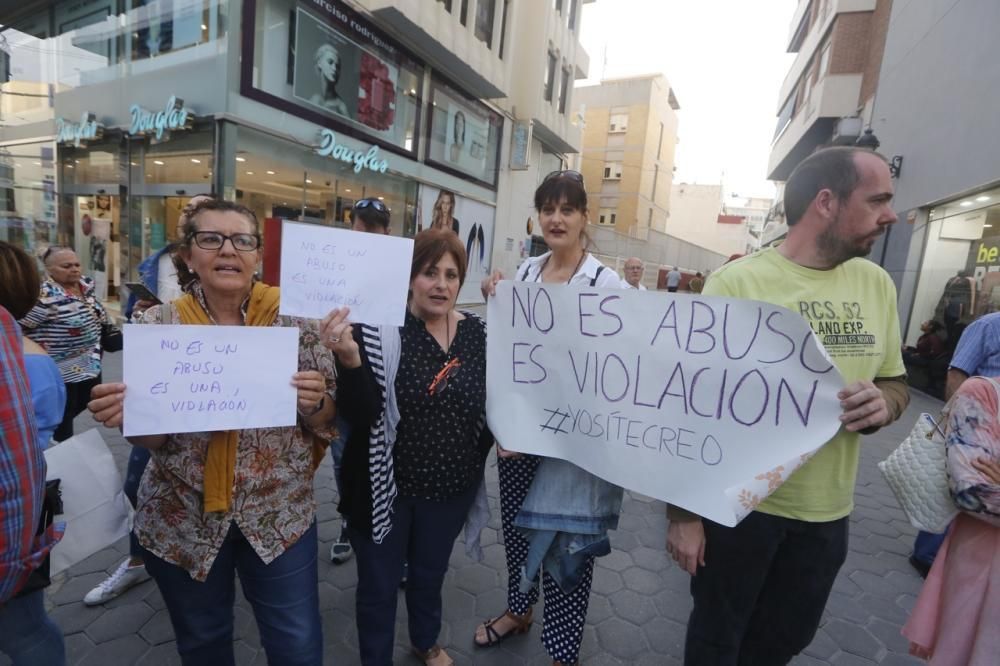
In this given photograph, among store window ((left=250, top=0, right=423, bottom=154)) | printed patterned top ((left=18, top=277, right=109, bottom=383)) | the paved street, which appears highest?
store window ((left=250, top=0, right=423, bottom=154))

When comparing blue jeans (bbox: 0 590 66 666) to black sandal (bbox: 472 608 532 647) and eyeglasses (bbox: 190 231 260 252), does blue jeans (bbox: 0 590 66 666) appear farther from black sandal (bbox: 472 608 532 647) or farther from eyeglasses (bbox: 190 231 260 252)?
black sandal (bbox: 472 608 532 647)

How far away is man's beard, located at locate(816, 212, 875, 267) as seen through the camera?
1571 millimetres

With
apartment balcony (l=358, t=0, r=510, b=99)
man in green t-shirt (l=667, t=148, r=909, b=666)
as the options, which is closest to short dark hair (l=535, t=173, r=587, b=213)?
man in green t-shirt (l=667, t=148, r=909, b=666)

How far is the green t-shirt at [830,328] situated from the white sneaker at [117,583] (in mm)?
3157

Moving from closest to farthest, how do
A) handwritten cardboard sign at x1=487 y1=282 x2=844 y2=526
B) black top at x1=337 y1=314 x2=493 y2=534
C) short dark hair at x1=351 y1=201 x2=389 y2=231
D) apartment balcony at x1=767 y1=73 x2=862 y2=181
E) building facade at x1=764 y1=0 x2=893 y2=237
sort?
handwritten cardboard sign at x1=487 y1=282 x2=844 y2=526 → black top at x1=337 y1=314 x2=493 y2=534 → short dark hair at x1=351 y1=201 x2=389 y2=231 → building facade at x1=764 y1=0 x2=893 y2=237 → apartment balcony at x1=767 y1=73 x2=862 y2=181

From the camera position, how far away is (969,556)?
1731mm

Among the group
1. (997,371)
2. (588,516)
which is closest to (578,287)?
(588,516)

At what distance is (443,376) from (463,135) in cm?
1543

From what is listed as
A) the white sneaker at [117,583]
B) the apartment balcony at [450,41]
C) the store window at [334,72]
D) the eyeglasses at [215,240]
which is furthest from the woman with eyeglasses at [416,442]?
the apartment balcony at [450,41]

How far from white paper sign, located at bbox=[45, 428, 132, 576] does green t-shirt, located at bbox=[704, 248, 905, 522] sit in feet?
7.42

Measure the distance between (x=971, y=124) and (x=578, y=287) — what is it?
994 centimetres

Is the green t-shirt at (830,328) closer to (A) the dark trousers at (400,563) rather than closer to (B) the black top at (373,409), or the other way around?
(B) the black top at (373,409)

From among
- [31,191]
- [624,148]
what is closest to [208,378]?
[31,191]

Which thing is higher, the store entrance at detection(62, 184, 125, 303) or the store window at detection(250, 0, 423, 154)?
the store window at detection(250, 0, 423, 154)
